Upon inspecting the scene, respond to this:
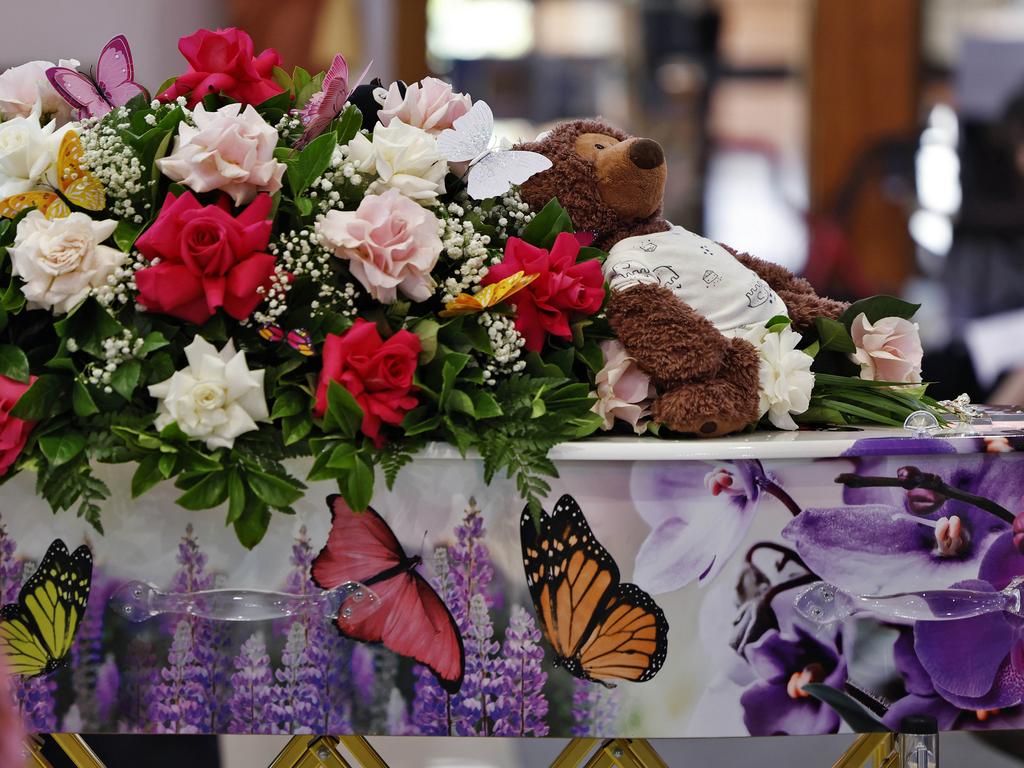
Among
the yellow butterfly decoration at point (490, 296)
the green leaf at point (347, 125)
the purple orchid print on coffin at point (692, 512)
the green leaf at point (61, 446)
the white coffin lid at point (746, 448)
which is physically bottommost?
the purple orchid print on coffin at point (692, 512)

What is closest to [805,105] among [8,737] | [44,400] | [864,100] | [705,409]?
[864,100]

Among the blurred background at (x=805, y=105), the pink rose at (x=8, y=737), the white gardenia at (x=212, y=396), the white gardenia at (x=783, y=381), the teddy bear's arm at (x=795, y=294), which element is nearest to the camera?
the pink rose at (x=8, y=737)

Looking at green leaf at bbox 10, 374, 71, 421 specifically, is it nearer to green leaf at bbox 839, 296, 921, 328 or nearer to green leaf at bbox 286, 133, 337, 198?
green leaf at bbox 286, 133, 337, 198

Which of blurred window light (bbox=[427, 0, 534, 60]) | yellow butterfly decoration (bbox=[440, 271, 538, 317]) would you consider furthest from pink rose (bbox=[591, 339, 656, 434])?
blurred window light (bbox=[427, 0, 534, 60])

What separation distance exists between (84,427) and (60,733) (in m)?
0.27

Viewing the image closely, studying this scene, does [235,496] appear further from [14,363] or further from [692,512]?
[692,512]

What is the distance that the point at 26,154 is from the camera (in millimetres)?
961

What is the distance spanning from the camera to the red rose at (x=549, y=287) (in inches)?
37.9

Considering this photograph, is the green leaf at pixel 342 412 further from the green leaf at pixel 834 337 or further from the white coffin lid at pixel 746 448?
the green leaf at pixel 834 337

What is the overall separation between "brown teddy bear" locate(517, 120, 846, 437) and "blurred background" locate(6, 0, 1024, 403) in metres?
2.37

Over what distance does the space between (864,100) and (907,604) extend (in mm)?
3256

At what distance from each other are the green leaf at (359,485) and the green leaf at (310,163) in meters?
0.23

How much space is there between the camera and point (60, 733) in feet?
3.23

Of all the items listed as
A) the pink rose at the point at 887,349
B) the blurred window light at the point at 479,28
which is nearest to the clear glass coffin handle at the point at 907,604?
the pink rose at the point at 887,349
